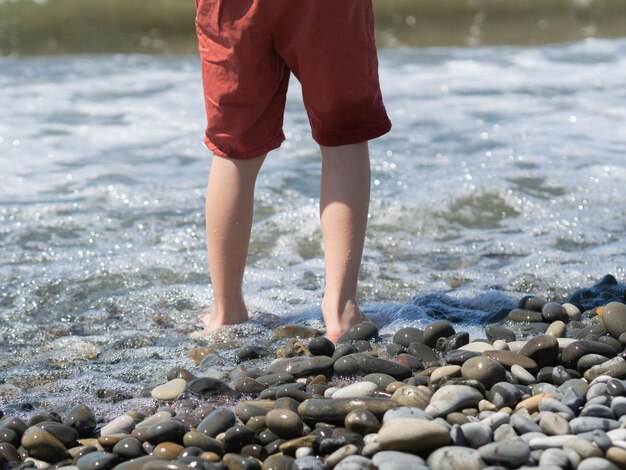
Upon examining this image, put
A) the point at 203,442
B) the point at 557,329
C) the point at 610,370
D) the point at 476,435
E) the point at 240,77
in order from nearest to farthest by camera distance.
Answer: the point at 476,435 < the point at 203,442 < the point at 610,370 < the point at 557,329 < the point at 240,77

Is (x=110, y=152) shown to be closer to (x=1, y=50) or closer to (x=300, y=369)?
(x=300, y=369)

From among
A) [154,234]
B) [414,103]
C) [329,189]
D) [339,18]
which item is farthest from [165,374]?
[414,103]

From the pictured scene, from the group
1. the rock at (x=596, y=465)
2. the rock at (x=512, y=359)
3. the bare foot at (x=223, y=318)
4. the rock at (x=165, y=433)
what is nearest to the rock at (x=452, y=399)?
the rock at (x=512, y=359)

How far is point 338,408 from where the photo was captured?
6.70 ft

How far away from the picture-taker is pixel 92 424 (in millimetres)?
2160

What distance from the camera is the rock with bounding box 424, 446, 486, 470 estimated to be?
5.80 ft

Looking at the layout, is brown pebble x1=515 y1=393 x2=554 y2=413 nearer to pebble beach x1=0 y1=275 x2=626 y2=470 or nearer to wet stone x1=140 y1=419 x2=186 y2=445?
pebble beach x1=0 y1=275 x2=626 y2=470

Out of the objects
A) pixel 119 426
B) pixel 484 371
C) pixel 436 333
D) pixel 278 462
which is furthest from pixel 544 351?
pixel 119 426

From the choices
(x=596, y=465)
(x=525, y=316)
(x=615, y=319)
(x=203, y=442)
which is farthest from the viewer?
(x=525, y=316)

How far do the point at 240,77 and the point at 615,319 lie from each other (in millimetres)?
1247

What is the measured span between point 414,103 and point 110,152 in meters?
2.25

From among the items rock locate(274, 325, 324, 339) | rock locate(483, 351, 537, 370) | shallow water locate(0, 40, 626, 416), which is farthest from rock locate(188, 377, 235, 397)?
rock locate(483, 351, 537, 370)

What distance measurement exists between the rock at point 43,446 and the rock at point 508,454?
36.3 inches

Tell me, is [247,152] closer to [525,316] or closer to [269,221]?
[525,316]
